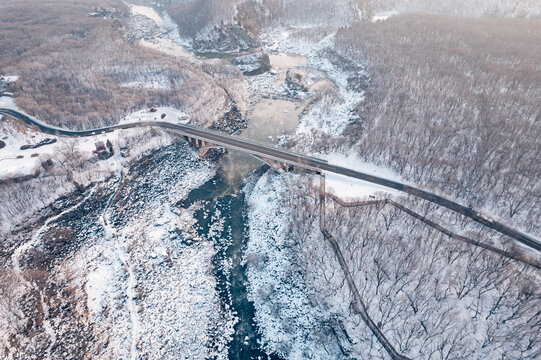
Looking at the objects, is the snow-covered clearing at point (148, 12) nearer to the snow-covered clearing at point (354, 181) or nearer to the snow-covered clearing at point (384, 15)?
the snow-covered clearing at point (384, 15)

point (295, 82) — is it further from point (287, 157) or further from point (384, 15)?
point (384, 15)

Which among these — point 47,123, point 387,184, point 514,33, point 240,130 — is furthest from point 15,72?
point 514,33

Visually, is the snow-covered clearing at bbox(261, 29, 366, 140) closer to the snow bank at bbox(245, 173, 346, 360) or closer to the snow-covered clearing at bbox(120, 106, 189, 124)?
the snow bank at bbox(245, 173, 346, 360)

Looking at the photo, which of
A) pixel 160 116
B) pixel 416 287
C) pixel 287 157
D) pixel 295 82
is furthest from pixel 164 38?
Result: pixel 416 287

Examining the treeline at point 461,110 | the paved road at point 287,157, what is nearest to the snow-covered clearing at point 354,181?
the paved road at point 287,157

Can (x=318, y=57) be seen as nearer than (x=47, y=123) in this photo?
No

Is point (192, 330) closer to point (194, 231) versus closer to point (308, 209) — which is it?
point (194, 231)

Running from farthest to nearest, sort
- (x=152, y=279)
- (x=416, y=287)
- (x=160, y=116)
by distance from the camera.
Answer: (x=160, y=116) < (x=152, y=279) < (x=416, y=287)
